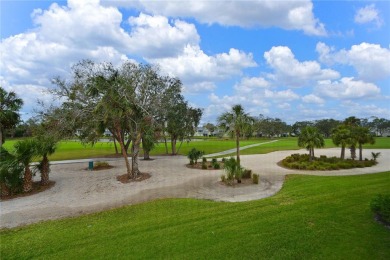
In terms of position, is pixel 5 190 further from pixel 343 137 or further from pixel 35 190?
pixel 343 137

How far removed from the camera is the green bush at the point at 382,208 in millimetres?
6596

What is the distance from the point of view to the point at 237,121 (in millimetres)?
22625

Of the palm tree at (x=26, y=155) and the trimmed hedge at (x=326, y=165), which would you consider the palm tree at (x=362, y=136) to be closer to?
the trimmed hedge at (x=326, y=165)

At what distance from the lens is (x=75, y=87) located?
77.1ft

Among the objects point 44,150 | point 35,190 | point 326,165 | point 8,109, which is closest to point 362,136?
point 326,165

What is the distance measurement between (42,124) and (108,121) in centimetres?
831

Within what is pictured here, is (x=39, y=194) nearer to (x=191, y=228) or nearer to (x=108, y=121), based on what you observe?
(x=108, y=121)

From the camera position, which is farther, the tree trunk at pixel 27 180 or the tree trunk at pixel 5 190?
the tree trunk at pixel 27 180

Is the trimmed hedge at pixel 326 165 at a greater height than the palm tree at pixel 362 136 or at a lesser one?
lesser

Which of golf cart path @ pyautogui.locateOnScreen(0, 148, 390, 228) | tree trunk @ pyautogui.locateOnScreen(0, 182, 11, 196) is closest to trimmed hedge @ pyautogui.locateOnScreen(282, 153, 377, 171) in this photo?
golf cart path @ pyautogui.locateOnScreen(0, 148, 390, 228)

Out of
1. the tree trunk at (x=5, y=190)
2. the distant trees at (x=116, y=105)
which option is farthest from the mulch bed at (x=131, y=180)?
the tree trunk at (x=5, y=190)

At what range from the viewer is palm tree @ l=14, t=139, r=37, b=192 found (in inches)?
620

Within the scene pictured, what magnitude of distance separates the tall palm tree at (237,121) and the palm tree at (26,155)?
14359 mm

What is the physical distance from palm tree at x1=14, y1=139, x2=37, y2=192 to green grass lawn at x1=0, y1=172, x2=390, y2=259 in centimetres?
742
